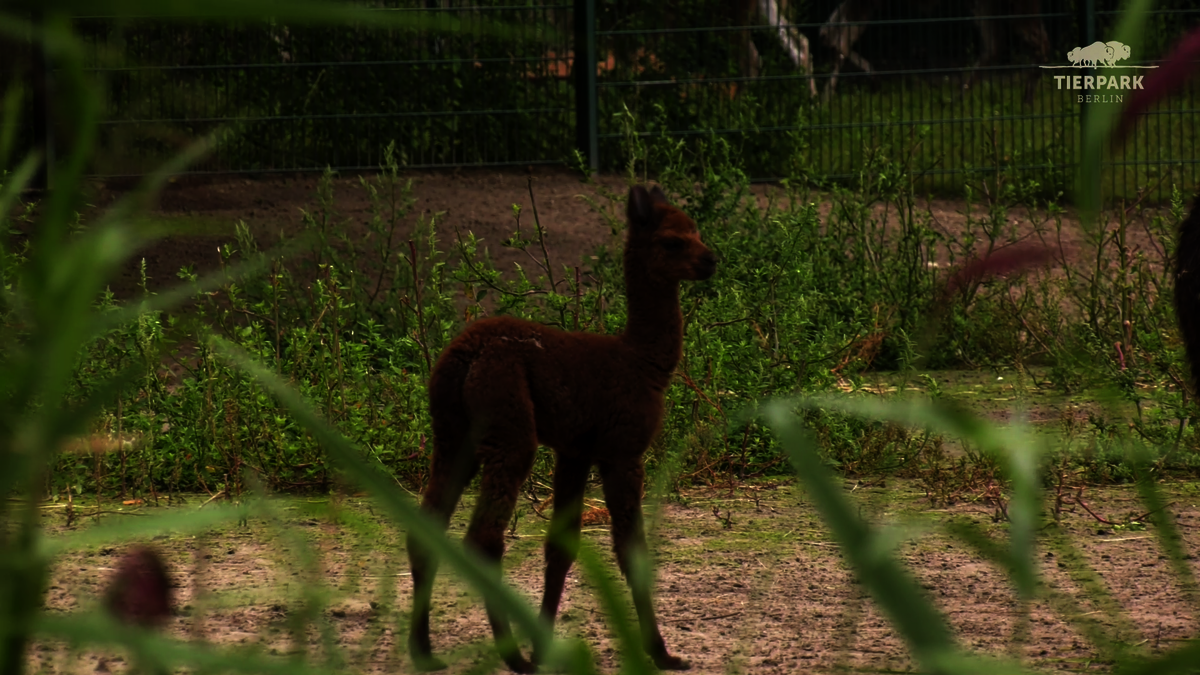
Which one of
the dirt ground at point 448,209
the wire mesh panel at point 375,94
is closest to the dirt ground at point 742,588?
the dirt ground at point 448,209

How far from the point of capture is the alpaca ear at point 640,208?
316 centimetres

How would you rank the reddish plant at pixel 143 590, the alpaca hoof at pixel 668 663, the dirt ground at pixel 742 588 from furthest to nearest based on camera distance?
the dirt ground at pixel 742 588, the alpaca hoof at pixel 668 663, the reddish plant at pixel 143 590

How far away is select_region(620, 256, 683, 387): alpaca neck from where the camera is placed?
3172 millimetres

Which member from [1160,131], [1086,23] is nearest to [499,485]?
[1086,23]

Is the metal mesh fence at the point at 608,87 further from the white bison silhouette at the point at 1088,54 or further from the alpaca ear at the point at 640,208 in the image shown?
the alpaca ear at the point at 640,208

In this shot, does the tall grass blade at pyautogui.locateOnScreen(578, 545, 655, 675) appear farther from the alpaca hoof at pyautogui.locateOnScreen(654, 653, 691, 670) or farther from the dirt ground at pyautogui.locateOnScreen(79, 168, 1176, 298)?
the dirt ground at pyautogui.locateOnScreen(79, 168, 1176, 298)

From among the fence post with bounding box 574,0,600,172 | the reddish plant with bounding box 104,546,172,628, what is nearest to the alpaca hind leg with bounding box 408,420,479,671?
the reddish plant with bounding box 104,546,172,628

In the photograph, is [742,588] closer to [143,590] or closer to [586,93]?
[143,590]

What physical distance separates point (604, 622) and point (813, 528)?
1138 mm

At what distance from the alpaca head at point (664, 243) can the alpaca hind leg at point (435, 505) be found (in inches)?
21.8

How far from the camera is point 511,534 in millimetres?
4137

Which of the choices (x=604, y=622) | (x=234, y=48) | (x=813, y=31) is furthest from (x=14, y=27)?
(x=813, y=31)

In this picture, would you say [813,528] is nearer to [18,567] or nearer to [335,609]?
[335,609]

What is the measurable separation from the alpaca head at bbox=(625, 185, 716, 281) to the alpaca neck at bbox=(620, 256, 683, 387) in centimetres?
3
